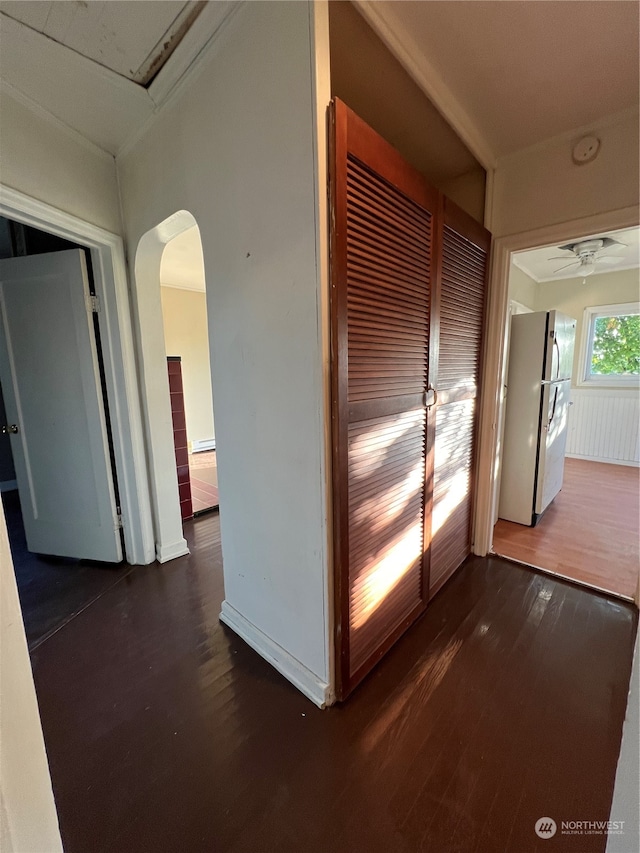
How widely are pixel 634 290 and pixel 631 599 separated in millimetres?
3853

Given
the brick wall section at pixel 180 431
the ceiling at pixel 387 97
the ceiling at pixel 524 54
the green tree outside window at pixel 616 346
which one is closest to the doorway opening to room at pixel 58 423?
the brick wall section at pixel 180 431

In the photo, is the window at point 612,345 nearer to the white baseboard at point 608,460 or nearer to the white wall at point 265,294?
the white baseboard at point 608,460

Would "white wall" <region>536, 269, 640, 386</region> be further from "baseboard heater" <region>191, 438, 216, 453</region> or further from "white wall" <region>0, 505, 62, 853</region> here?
"white wall" <region>0, 505, 62, 853</region>

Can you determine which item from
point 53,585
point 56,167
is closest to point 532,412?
point 56,167

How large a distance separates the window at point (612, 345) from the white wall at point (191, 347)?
5.12 m

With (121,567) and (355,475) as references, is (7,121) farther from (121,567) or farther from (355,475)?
(121,567)

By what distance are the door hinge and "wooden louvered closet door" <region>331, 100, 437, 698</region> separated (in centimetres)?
169

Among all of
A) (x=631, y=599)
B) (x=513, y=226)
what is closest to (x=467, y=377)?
(x=513, y=226)

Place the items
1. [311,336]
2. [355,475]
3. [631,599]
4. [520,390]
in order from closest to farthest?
[311,336] < [355,475] < [631,599] < [520,390]

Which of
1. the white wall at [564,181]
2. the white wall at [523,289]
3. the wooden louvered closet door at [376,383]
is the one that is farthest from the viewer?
the white wall at [523,289]

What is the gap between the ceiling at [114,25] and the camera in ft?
3.71

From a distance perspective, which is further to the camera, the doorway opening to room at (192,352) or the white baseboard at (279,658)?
the doorway opening to room at (192,352)

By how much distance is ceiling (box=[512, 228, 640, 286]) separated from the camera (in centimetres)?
317

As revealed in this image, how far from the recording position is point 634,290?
4004 millimetres
